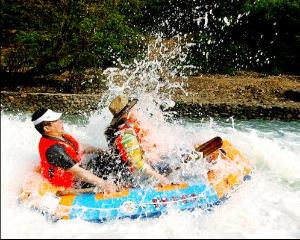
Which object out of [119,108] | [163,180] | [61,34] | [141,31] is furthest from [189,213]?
[141,31]

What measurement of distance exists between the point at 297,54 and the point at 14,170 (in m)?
11.1

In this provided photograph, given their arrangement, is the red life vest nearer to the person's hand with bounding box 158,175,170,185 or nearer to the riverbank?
A: the person's hand with bounding box 158,175,170,185

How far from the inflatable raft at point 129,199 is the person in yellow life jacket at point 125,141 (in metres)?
0.31

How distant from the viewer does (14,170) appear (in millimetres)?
5527

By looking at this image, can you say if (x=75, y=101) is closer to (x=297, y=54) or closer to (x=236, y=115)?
(x=236, y=115)

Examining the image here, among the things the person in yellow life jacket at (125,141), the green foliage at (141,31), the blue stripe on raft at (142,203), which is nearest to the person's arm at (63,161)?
the blue stripe on raft at (142,203)

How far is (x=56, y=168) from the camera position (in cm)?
528

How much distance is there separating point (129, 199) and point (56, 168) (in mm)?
951

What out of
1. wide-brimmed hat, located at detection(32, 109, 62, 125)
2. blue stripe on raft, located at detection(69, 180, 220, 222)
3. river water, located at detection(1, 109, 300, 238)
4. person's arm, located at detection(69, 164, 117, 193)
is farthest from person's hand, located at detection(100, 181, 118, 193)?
wide-brimmed hat, located at detection(32, 109, 62, 125)

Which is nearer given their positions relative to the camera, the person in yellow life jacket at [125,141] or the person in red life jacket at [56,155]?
the person in red life jacket at [56,155]

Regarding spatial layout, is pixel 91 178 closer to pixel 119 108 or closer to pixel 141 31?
pixel 119 108

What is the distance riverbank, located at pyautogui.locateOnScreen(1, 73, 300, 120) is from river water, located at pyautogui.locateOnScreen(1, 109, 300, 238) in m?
2.09

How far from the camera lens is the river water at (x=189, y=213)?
17.4 feet

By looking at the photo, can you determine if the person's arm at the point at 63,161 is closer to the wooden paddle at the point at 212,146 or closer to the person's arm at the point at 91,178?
the person's arm at the point at 91,178
